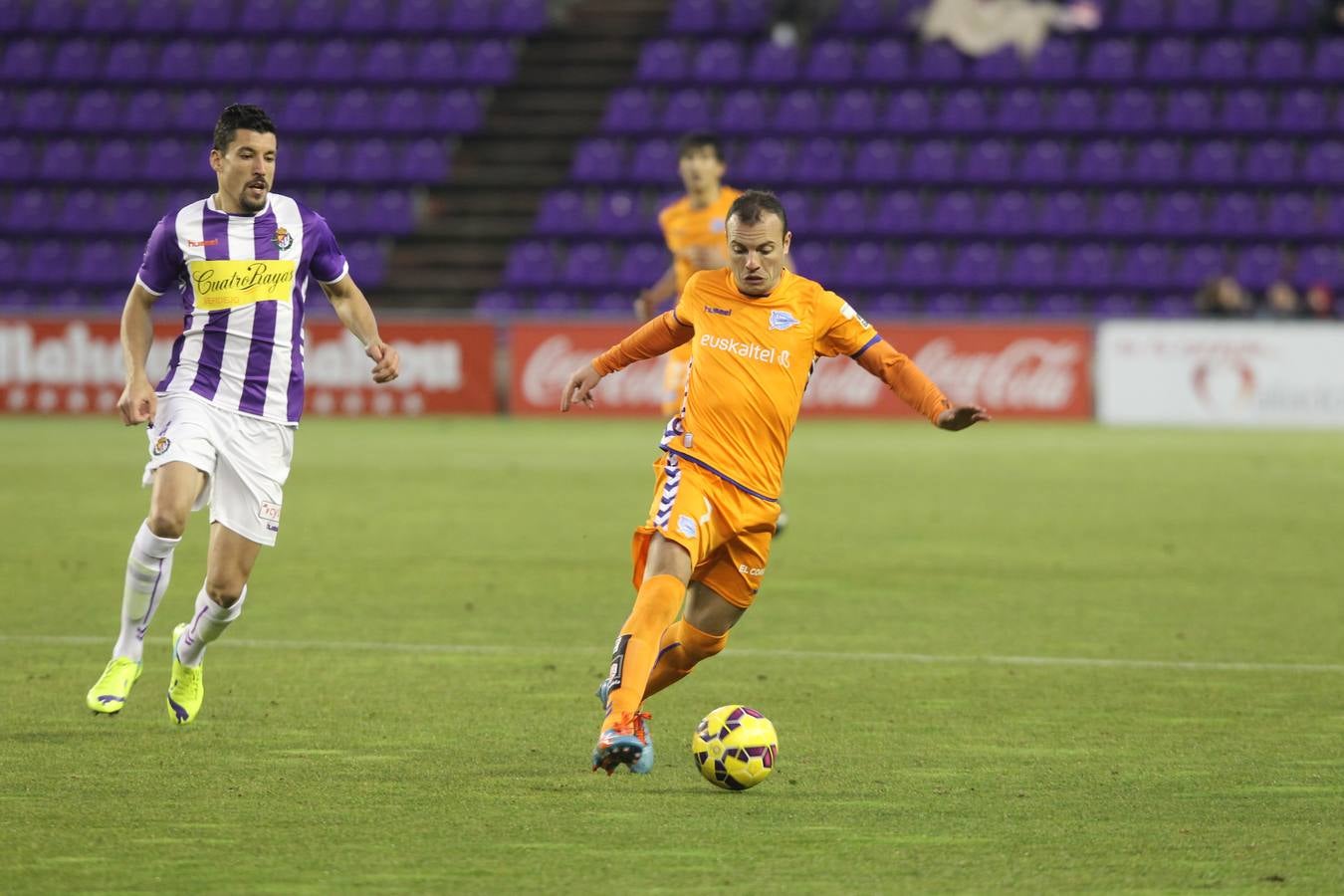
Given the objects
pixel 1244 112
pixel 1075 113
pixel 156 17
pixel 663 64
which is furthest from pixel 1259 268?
pixel 156 17

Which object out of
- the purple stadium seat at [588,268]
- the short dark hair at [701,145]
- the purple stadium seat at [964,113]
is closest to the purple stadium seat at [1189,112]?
the purple stadium seat at [964,113]

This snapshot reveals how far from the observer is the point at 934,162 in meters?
29.5

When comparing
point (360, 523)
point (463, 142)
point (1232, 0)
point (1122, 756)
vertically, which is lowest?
point (360, 523)

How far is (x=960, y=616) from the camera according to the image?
9.80m

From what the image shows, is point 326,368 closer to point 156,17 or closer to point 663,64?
point 663,64

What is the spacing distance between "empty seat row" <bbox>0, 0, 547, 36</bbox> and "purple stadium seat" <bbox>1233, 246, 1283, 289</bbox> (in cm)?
1229

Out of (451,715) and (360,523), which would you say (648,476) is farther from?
(451,715)

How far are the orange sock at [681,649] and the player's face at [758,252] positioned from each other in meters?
1.11

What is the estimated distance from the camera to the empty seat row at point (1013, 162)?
29.0m

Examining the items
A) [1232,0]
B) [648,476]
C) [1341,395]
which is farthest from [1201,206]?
[648,476]

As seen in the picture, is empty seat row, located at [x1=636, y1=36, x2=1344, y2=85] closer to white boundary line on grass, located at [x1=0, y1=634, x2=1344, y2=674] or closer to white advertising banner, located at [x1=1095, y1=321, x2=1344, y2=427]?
white advertising banner, located at [x1=1095, y1=321, x2=1344, y2=427]

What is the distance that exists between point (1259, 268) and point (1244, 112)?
290 centimetres

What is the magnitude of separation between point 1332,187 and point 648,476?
50.4ft

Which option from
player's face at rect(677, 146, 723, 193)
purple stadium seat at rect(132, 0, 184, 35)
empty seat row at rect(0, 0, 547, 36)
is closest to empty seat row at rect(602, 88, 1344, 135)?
empty seat row at rect(0, 0, 547, 36)
